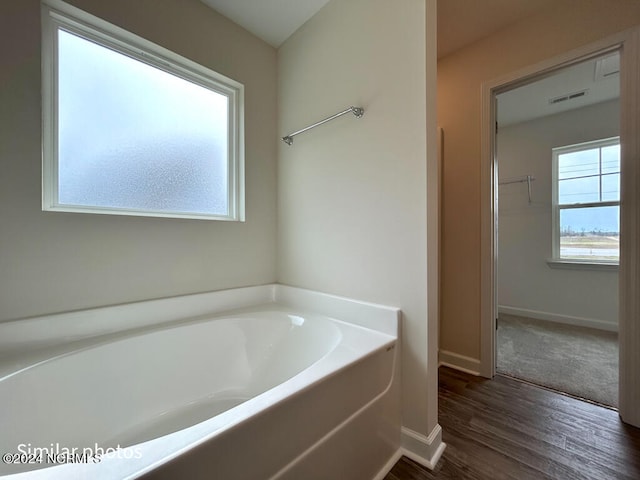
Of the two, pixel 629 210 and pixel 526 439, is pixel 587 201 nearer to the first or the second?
pixel 629 210

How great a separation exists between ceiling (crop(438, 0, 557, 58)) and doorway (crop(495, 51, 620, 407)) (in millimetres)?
717

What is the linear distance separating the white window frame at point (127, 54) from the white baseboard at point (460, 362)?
198cm

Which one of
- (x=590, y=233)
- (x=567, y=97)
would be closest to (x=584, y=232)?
(x=590, y=233)

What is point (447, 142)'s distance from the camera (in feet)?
6.87

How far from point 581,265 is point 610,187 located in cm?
94

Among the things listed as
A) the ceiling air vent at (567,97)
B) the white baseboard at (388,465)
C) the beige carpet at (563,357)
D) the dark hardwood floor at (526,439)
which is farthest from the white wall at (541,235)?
the white baseboard at (388,465)

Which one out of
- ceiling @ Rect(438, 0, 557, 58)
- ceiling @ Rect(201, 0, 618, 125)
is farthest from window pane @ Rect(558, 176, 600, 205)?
ceiling @ Rect(438, 0, 557, 58)

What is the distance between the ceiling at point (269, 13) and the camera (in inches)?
63.1

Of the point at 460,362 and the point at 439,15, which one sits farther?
the point at 460,362

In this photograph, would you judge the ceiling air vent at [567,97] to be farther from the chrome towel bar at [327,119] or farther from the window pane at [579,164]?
the chrome towel bar at [327,119]

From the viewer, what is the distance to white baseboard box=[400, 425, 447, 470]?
1160 millimetres

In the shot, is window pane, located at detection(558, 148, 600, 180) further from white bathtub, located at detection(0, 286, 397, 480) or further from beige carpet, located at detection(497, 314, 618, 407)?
white bathtub, located at detection(0, 286, 397, 480)

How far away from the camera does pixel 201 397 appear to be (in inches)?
53.4

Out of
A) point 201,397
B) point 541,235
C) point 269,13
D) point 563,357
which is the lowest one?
point 563,357
